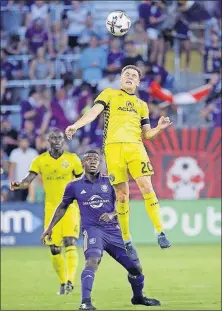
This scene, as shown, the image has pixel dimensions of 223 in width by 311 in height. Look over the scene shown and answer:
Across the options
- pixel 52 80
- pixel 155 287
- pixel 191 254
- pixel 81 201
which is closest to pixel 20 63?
pixel 52 80

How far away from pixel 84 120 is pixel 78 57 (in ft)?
46.5

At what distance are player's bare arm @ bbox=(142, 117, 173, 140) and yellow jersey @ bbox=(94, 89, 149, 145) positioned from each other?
10cm

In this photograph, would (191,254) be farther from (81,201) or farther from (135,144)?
(135,144)

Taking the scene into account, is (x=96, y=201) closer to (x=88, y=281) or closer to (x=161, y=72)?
(x=88, y=281)

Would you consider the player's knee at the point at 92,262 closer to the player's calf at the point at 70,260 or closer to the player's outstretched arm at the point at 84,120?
the player's outstretched arm at the point at 84,120

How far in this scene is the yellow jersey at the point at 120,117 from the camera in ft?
39.6

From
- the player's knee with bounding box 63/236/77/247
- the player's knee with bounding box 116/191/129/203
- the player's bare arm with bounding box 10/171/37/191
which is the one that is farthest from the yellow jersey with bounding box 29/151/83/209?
the player's knee with bounding box 116/191/129/203

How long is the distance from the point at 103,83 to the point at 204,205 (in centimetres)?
367

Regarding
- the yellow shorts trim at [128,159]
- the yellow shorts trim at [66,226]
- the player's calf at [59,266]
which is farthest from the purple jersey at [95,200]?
the player's calf at [59,266]

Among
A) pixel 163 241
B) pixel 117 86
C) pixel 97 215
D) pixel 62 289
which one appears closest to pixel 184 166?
pixel 117 86

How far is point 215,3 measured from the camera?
2562 cm

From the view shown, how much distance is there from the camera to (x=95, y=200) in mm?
13461

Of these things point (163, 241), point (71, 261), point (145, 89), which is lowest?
point (71, 261)

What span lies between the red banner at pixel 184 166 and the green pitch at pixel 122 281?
129 centimetres
